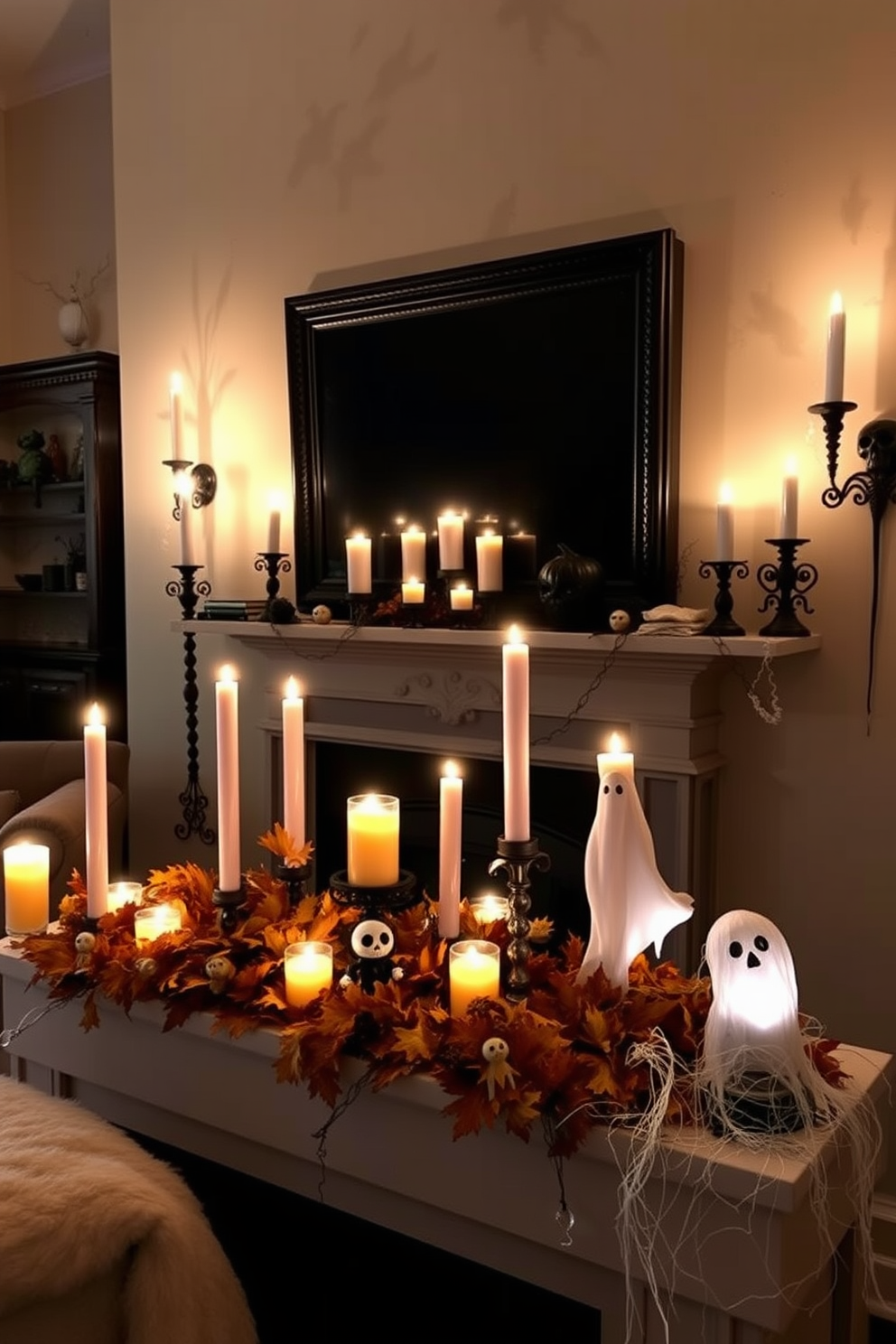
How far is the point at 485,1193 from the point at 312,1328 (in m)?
0.64

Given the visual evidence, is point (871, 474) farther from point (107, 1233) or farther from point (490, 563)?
point (107, 1233)

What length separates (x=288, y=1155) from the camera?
1.35 metres

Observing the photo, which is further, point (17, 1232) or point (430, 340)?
point (430, 340)

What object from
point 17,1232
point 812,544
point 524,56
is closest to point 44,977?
point 17,1232

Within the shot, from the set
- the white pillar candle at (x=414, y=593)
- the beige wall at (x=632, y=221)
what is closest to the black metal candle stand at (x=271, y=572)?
the beige wall at (x=632, y=221)

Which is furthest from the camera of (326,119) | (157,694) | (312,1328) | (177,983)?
(157,694)

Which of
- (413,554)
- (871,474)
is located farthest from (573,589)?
(871,474)

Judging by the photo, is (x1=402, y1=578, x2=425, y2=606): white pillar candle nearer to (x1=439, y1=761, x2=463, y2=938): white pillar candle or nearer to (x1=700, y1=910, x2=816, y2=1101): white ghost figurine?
(x1=439, y1=761, x2=463, y2=938): white pillar candle

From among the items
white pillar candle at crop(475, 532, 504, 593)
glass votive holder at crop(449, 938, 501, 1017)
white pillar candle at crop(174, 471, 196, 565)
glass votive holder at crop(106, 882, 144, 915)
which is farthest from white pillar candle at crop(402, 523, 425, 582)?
glass votive holder at crop(449, 938, 501, 1017)

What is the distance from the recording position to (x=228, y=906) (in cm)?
147

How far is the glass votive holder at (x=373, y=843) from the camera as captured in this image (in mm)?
1267

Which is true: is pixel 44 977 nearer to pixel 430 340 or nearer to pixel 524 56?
pixel 430 340

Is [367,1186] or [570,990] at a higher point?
[570,990]

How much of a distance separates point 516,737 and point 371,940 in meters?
0.32
